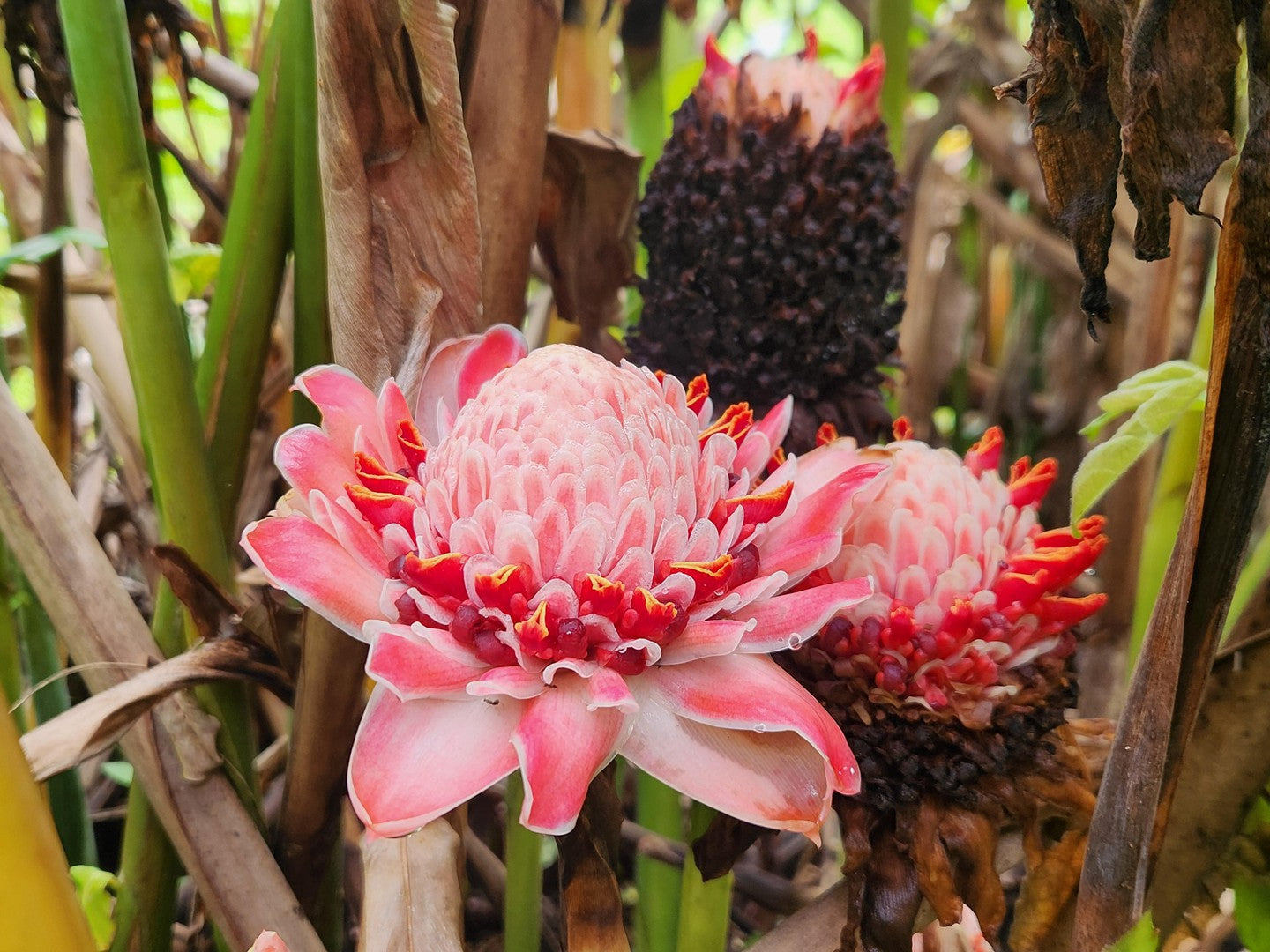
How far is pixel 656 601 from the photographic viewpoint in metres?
0.31

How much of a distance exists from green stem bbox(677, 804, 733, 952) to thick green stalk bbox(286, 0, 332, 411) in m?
0.33

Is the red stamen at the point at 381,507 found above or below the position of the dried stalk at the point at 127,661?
above

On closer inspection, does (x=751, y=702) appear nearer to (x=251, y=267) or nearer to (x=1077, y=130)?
(x=1077, y=130)

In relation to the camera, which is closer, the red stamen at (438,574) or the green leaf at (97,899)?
the red stamen at (438,574)

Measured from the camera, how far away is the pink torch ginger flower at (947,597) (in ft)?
1.23

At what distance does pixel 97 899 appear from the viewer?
Result: 56 centimetres

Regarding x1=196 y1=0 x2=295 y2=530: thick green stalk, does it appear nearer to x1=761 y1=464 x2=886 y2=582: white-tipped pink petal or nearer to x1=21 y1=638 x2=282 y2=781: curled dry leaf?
x1=21 y1=638 x2=282 y2=781: curled dry leaf

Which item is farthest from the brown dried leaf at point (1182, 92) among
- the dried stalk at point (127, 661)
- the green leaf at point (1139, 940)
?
the dried stalk at point (127, 661)

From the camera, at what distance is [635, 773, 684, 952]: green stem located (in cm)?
59

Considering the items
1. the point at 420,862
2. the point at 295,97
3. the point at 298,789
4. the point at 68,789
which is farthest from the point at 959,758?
the point at 68,789

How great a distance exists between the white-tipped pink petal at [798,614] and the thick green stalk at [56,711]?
1.71 ft

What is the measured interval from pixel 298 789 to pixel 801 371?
35 cm

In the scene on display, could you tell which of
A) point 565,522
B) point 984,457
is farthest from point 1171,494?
point 565,522

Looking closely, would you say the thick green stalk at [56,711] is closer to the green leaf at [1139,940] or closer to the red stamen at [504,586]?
the red stamen at [504,586]
